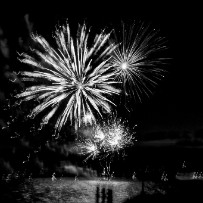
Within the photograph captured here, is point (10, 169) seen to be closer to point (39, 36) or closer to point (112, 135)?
point (112, 135)

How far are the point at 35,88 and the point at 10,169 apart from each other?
195 feet

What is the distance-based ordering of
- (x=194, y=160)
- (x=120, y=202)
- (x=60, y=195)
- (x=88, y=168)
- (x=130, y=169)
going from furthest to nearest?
(x=194, y=160), (x=88, y=168), (x=130, y=169), (x=60, y=195), (x=120, y=202)

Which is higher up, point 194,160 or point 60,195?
point 194,160

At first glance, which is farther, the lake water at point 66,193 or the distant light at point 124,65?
the lake water at point 66,193

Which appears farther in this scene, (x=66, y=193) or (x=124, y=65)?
(x=66, y=193)

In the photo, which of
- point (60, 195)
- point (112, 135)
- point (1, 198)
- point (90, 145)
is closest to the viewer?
point (112, 135)

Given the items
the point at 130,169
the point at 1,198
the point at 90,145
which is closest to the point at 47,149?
the point at 130,169

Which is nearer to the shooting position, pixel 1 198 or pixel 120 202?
pixel 120 202

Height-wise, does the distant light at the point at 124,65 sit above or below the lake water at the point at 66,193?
above

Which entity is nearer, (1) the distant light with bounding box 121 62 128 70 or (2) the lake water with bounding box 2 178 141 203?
(1) the distant light with bounding box 121 62 128 70

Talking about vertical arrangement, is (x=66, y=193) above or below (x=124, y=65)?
below

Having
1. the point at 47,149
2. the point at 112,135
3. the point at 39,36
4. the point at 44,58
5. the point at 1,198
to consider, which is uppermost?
the point at 47,149

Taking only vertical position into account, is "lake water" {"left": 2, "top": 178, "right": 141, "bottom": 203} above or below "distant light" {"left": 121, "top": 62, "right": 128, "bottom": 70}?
below

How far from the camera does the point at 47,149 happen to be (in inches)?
3408
